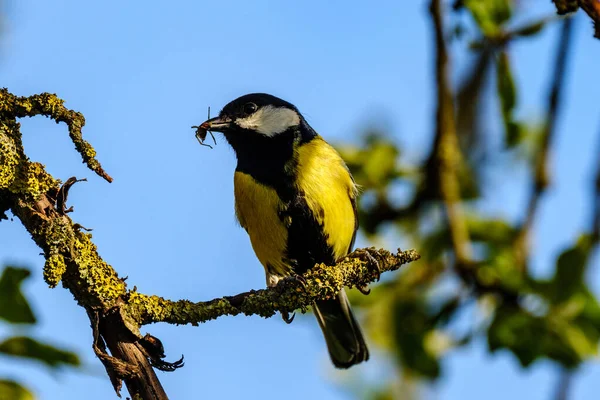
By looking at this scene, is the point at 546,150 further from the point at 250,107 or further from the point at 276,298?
the point at 276,298

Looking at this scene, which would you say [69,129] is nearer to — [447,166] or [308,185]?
[308,185]

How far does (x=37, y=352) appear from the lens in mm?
1582

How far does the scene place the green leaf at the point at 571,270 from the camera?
11.3 feet

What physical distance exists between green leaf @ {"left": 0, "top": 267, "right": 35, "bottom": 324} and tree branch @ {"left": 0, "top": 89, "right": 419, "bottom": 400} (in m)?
0.65

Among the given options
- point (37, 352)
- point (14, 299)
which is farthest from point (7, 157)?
point (37, 352)

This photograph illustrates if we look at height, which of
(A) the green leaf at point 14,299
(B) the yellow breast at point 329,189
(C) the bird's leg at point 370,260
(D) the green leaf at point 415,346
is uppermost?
(B) the yellow breast at point 329,189

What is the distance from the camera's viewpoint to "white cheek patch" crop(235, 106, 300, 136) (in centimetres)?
489

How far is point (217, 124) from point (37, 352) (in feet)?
11.4

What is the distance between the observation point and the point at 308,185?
14.7 ft

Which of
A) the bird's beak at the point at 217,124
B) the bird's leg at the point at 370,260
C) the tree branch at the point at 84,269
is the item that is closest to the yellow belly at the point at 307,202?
the bird's beak at the point at 217,124

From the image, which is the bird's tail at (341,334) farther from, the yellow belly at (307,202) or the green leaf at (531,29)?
the green leaf at (531,29)

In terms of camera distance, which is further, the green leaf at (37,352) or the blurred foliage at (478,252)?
the blurred foliage at (478,252)

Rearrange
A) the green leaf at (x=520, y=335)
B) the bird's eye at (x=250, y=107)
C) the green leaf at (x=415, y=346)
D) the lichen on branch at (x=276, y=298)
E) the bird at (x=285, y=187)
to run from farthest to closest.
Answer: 1. the bird's eye at (x=250, y=107)
2. the green leaf at (x=415, y=346)
3. the bird at (x=285, y=187)
4. the green leaf at (x=520, y=335)
5. the lichen on branch at (x=276, y=298)

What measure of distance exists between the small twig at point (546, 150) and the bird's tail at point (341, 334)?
139cm
